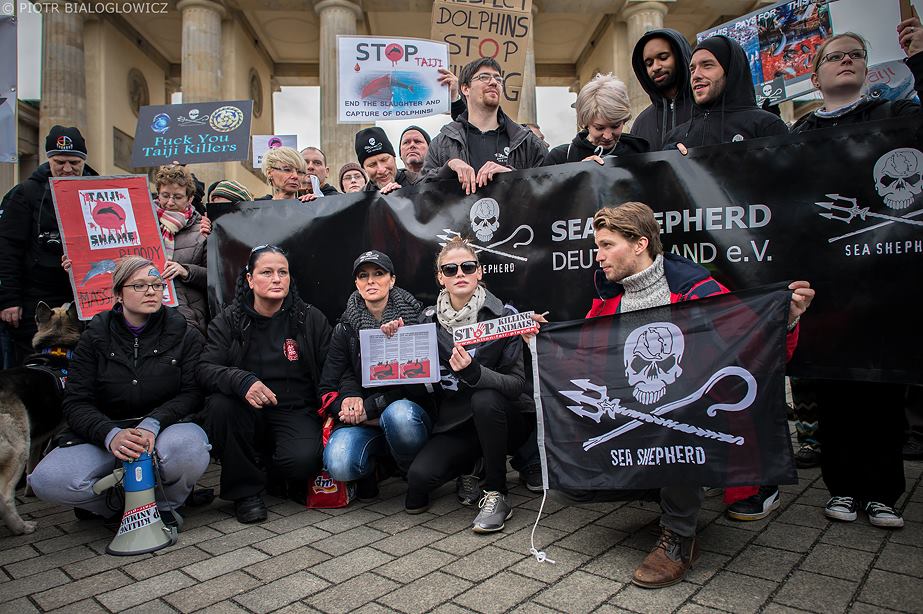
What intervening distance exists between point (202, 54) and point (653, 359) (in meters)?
22.2

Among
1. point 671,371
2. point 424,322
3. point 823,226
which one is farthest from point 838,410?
point 424,322

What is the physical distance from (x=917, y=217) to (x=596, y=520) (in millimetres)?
2275

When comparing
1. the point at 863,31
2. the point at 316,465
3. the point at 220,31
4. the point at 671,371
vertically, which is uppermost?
the point at 220,31

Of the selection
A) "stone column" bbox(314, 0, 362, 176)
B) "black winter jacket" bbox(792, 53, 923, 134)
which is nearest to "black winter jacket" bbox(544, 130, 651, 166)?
"black winter jacket" bbox(792, 53, 923, 134)

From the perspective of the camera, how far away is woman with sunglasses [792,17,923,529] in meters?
3.12

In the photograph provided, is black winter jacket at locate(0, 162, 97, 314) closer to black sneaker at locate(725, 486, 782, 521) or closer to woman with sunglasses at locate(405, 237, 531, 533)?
woman with sunglasses at locate(405, 237, 531, 533)

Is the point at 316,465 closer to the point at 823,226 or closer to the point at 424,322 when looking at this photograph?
the point at 424,322

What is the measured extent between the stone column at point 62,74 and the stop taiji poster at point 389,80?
1796cm

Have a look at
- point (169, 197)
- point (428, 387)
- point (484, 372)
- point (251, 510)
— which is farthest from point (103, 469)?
point (169, 197)

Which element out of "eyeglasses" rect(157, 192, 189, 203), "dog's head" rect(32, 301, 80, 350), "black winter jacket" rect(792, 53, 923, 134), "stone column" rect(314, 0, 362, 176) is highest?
"stone column" rect(314, 0, 362, 176)

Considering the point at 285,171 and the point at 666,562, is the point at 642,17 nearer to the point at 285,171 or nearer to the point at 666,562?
the point at 285,171

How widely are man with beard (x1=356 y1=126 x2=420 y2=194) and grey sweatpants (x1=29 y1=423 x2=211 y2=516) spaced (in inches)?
106

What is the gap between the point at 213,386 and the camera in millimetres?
3752

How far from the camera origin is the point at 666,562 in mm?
2635
